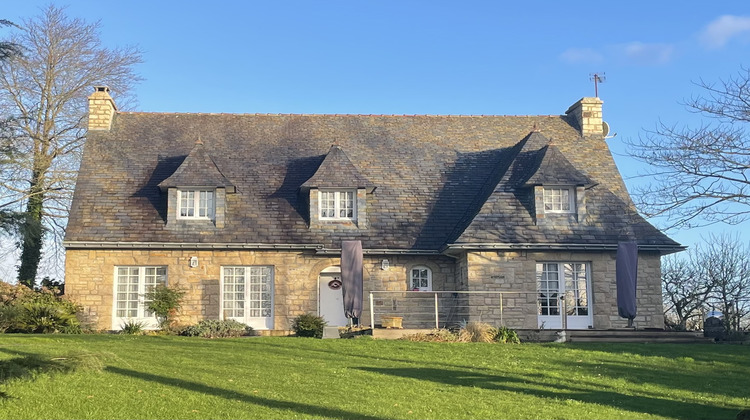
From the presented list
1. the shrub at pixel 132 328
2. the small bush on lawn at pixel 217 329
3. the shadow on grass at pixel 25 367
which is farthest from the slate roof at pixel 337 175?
the shadow on grass at pixel 25 367

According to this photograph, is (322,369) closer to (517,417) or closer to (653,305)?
(517,417)

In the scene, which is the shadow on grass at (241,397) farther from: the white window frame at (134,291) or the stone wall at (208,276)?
the white window frame at (134,291)

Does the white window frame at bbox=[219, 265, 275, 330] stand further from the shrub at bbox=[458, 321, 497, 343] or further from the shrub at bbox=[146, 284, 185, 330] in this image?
the shrub at bbox=[458, 321, 497, 343]

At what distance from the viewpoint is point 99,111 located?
1051 inches

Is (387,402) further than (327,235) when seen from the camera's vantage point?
No

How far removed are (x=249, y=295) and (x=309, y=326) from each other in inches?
119

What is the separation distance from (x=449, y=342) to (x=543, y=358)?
10.5ft

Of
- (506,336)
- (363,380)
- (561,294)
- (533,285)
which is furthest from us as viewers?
(561,294)

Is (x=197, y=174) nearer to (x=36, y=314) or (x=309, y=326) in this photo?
(x=36, y=314)

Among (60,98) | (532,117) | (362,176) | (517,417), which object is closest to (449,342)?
(362,176)

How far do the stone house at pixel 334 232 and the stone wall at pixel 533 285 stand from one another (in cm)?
3

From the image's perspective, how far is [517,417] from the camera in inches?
412

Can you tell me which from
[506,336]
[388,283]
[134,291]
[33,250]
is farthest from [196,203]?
[506,336]

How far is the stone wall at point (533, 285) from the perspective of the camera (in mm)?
22141
